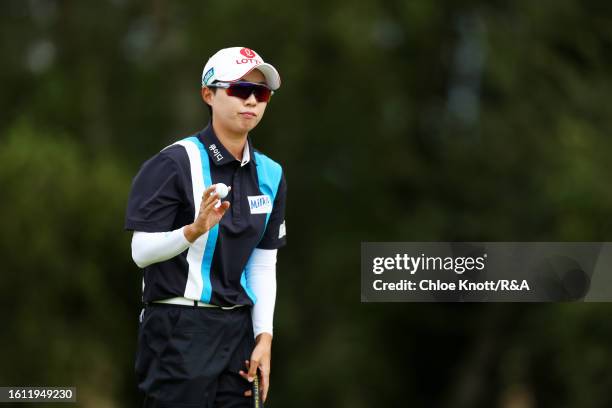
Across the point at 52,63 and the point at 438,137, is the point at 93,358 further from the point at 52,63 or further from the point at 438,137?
the point at 438,137

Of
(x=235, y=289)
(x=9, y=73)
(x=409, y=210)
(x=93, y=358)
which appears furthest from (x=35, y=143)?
(x=235, y=289)


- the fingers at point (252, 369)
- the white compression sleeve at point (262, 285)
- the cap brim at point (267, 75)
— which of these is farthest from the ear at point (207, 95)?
the fingers at point (252, 369)

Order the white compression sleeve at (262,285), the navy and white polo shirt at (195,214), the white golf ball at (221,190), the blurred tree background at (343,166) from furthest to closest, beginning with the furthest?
the blurred tree background at (343,166) → the white compression sleeve at (262,285) → the navy and white polo shirt at (195,214) → the white golf ball at (221,190)

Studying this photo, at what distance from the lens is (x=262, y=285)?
4.58 meters

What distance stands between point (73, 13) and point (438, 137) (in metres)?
6.12

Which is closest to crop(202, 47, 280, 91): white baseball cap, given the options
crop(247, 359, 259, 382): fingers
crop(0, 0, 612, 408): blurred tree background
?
crop(247, 359, 259, 382): fingers

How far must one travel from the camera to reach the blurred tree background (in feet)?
46.8

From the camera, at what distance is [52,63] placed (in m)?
18.7

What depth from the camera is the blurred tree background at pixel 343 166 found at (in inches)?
561

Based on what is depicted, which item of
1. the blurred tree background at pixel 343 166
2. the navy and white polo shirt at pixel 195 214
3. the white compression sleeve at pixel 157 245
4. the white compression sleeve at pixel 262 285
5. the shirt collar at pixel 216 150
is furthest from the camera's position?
the blurred tree background at pixel 343 166

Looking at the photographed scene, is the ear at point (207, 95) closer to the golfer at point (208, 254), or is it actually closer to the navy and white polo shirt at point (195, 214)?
the golfer at point (208, 254)

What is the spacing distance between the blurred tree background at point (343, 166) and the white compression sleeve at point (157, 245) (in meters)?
9.77

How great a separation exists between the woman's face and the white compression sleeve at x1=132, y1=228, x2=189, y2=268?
50 cm

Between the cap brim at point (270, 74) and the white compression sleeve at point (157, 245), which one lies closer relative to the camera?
the white compression sleeve at point (157, 245)
